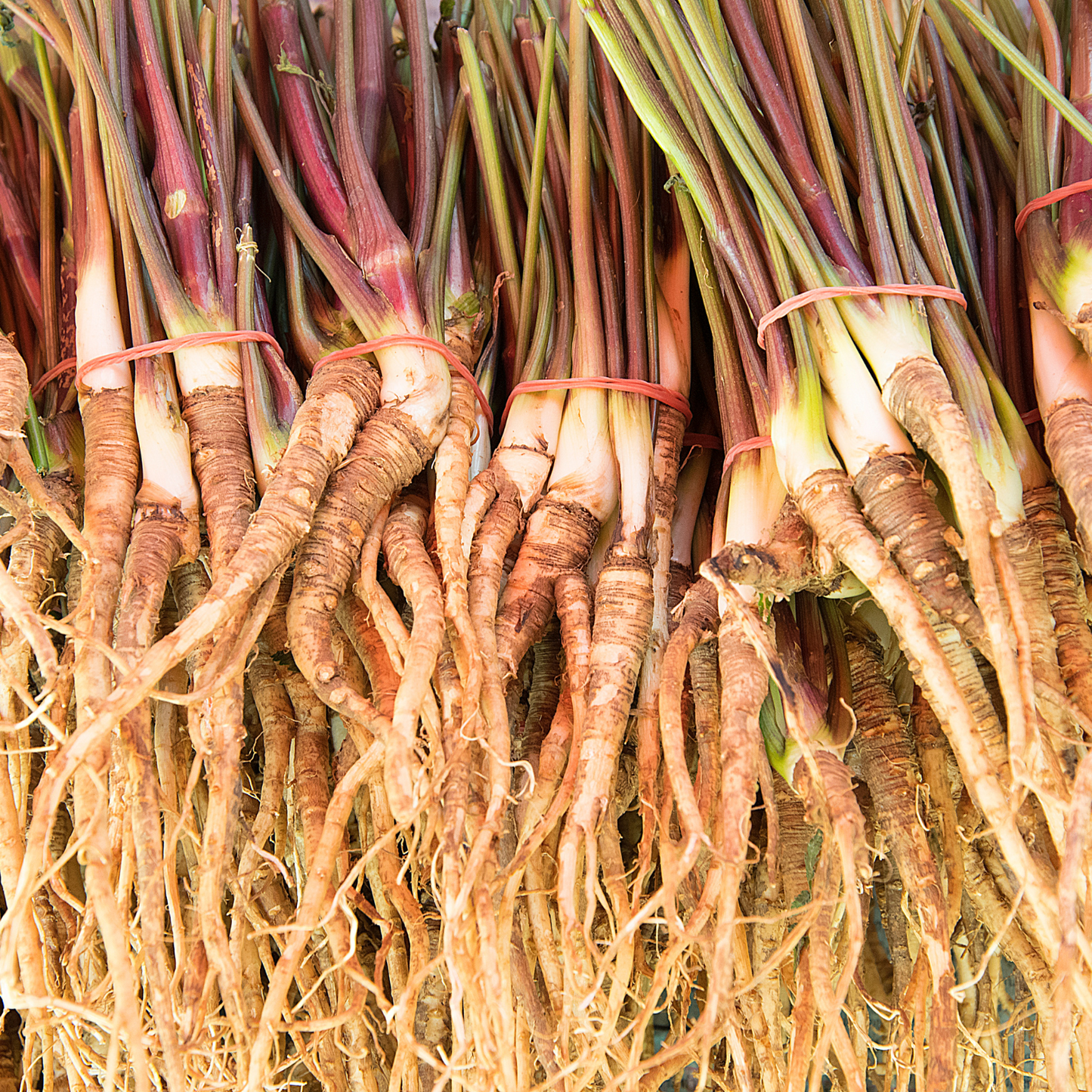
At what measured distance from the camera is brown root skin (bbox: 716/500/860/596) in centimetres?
99

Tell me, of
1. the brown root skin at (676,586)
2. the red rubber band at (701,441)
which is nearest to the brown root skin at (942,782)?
the brown root skin at (676,586)

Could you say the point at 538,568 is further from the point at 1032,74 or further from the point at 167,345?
the point at 1032,74

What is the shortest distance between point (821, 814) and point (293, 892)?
0.75 meters

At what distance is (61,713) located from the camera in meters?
1.00

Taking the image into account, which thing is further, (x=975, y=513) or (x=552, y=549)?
(x=552, y=549)

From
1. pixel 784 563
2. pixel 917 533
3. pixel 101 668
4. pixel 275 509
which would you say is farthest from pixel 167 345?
pixel 917 533

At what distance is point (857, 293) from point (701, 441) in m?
0.34

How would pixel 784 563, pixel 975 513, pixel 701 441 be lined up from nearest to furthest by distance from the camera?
pixel 975 513, pixel 784 563, pixel 701 441

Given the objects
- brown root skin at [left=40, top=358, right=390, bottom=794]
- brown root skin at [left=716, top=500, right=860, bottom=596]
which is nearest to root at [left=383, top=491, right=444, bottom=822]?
brown root skin at [left=40, top=358, right=390, bottom=794]

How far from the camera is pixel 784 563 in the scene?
1023mm

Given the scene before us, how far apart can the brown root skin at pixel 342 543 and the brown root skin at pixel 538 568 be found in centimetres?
16

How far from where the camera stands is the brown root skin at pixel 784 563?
0.99 metres

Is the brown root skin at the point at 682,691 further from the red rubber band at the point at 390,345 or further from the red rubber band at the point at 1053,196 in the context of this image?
the red rubber band at the point at 1053,196

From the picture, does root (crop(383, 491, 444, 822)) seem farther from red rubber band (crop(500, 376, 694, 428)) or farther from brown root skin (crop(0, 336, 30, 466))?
brown root skin (crop(0, 336, 30, 466))
